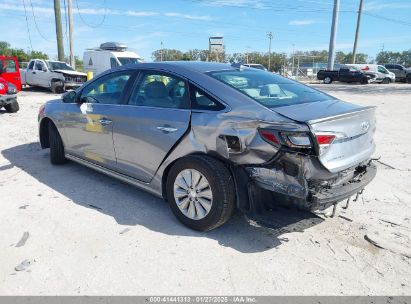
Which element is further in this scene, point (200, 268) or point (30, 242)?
point (30, 242)

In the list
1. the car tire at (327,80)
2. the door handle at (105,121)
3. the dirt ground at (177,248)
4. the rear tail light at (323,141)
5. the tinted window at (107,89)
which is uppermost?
the tinted window at (107,89)

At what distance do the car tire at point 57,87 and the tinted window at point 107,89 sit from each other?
49.9 feet

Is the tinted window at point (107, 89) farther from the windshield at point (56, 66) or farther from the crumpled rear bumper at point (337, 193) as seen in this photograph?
the windshield at point (56, 66)

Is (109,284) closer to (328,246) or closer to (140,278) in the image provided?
(140,278)

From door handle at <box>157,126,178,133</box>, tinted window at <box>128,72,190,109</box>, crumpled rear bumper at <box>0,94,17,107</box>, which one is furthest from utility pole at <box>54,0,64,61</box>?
door handle at <box>157,126,178,133</box>

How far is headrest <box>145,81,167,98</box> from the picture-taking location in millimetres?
3884

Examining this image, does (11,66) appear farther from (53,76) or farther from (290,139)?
(290,139)

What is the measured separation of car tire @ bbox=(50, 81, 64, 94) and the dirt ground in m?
15.3

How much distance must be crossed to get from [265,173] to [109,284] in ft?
4.94

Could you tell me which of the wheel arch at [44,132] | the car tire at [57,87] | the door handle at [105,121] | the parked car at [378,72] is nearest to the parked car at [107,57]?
the car tire at [57,87]

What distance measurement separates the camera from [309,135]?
9.28 ft

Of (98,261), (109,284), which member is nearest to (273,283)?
(109,284)

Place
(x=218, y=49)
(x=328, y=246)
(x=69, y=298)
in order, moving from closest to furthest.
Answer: (x=69, y=298)
(x=328, y=246)
(x=218, y=49)

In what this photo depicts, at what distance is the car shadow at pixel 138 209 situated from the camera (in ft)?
10.6
